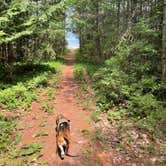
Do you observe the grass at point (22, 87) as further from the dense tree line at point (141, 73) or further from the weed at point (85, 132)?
the weed at point (85, 132)

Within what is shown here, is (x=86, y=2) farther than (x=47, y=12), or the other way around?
(x=86, y=2)

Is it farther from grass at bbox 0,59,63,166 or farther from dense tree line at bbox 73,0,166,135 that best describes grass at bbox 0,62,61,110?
dense tree line at bbox 73,0,166,135

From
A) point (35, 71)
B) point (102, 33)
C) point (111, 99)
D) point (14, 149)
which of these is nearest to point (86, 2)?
point (102, 33)

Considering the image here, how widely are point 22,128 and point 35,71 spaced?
8.10 m

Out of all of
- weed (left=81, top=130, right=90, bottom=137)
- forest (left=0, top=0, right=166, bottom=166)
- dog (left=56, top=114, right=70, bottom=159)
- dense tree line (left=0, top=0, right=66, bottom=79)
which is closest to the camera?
dog (left=56, top=114, right=70, bottom=159)

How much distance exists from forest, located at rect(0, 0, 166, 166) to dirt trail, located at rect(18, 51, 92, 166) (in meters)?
0.03

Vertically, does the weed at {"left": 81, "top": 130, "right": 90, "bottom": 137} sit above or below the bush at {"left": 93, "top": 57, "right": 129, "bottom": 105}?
below

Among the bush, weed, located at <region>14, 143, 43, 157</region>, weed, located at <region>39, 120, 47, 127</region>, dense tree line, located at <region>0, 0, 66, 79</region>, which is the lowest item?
weed, located at <region>14, 143, 43, 157</region>

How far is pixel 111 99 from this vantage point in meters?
10.7

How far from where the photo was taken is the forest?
7.11 m

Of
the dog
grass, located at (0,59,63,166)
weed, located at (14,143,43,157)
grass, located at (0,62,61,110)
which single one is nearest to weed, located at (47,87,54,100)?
grass, located at (0,59,63,166)

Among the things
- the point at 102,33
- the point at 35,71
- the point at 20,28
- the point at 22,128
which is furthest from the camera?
the point at 102,33

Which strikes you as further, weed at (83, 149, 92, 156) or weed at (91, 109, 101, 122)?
weed at (91, 109, 101, 122)

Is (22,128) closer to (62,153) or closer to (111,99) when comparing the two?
(62,153)
